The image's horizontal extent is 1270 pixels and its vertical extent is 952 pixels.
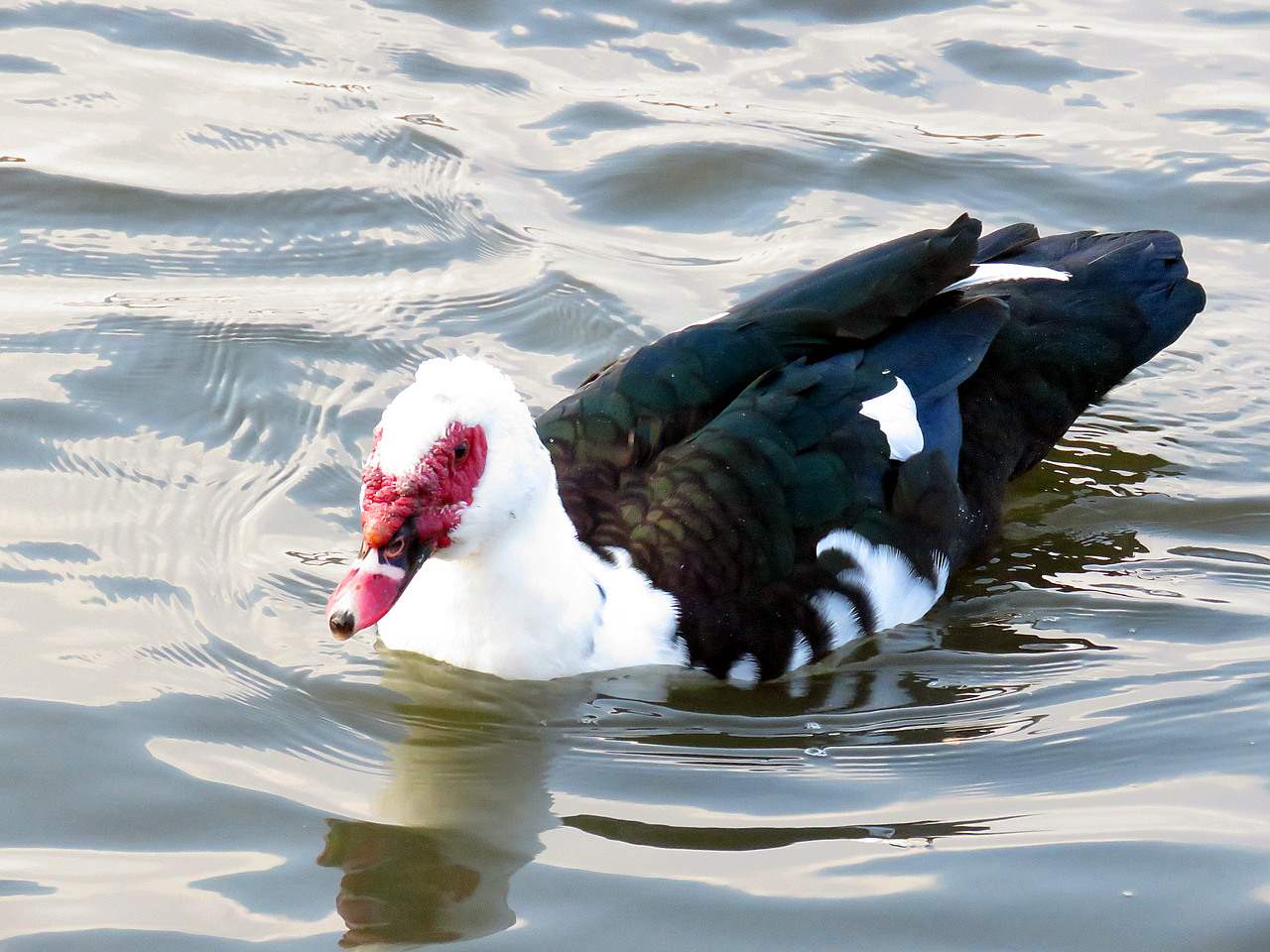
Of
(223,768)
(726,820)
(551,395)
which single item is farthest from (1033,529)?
(223,768)

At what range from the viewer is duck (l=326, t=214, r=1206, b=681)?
167 inches

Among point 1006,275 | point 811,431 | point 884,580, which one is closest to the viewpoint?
point 811,431

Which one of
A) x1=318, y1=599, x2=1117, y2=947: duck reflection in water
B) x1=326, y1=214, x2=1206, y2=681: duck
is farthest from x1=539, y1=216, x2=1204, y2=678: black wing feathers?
x1=318, y1=599, x2=1117, y2=947: duck reflection in water

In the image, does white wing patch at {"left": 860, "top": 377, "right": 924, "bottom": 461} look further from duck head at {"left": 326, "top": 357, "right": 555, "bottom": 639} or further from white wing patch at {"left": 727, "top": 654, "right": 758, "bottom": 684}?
duck head at {"left": 326, "top": 357, "right": 555, "bottom": 639}

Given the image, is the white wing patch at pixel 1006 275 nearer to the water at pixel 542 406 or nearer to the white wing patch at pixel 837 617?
the water at pixel 542 406

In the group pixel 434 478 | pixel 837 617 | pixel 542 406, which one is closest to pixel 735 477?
pixel 837 617

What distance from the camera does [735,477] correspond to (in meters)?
4.65

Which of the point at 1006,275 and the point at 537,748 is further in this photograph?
the point at 1006,275

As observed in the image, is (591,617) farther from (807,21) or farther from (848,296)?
(807,21)

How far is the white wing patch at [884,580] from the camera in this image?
4.78 metres

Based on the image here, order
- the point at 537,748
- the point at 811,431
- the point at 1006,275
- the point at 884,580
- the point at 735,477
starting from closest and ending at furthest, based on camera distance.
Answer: the point at 537,748 → the point at 735,477 → the point at 811,431 → the point at 884,580 → the point at 1006,275

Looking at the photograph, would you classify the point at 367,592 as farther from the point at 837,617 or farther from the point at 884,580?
the point at 884,580

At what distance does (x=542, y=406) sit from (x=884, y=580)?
170cm

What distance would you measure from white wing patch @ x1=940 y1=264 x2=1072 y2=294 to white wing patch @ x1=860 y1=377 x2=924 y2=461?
50cm
